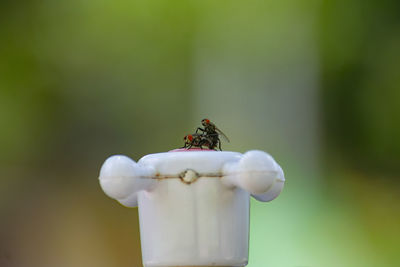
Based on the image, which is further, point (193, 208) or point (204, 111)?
point (204, 111)

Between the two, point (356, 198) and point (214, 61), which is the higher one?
point (214, 61)

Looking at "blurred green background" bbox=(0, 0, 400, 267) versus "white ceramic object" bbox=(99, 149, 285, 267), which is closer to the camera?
"white ceramic object" bbox=(99, 149, 285, 267)

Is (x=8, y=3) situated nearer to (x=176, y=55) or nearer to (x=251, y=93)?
(x=176, y=55)

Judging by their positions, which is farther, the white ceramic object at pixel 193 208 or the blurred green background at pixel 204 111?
Answer: the blurred green background at pixel 204 111

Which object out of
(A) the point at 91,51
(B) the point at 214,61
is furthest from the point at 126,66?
(B) the point at 214,61

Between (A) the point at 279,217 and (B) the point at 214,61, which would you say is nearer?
(A) the point at 279,217

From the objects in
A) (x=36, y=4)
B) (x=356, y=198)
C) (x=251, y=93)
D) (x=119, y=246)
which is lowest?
(x=119, y=246)
